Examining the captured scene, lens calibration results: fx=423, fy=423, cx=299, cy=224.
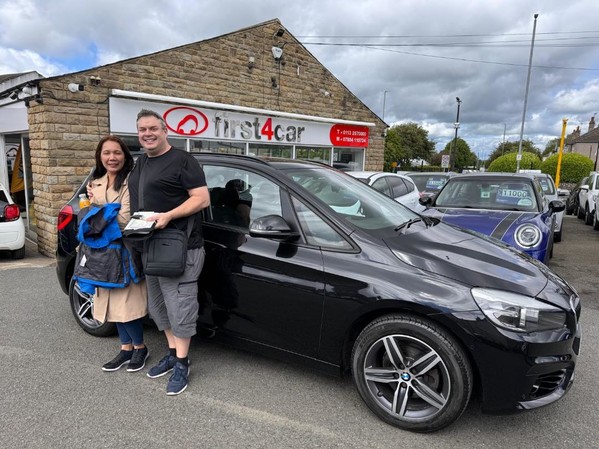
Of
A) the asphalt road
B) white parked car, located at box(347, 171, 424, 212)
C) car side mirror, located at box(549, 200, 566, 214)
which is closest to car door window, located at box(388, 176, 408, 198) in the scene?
white parked car, located at box(347, 171, 424, 212)

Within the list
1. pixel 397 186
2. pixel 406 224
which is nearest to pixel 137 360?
pixel 406 224

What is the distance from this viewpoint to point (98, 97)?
7312 mm

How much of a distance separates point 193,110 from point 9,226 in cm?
397

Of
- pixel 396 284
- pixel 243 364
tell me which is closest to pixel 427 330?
pixel 396 284

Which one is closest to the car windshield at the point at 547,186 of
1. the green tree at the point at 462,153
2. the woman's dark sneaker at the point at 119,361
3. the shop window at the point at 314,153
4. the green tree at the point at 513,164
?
the shop window at the point at 314,153

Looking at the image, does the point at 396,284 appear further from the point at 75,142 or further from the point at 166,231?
the point at 75,142

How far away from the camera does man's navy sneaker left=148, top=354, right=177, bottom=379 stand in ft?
10.2

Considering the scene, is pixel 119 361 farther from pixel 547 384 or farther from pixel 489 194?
pixel 489 194

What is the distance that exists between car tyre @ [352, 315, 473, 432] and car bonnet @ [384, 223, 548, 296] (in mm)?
341

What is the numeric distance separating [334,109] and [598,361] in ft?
31.6

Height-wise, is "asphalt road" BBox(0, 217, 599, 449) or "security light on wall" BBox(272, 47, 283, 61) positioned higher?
"security light on wall" BBox(272, 47, 283, 61)

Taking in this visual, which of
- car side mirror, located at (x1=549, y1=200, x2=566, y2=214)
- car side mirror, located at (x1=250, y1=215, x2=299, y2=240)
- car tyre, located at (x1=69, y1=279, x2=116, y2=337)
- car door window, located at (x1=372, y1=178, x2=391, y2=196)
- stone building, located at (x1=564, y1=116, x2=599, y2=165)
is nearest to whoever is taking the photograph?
car side mirror, located at (x1=250, y1=215, x2=299, y2=240)

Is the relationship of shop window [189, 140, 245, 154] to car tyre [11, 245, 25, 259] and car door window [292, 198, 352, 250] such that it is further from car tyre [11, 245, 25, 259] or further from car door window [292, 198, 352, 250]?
car door window [292, 198, 352, 250]

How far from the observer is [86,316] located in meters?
3.84
